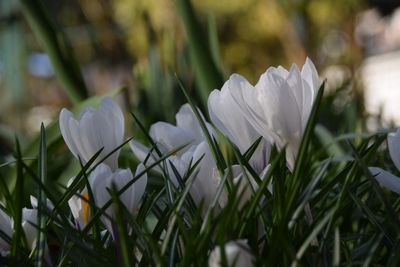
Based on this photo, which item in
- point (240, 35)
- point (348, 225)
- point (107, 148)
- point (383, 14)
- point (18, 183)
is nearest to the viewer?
point (18, 183)

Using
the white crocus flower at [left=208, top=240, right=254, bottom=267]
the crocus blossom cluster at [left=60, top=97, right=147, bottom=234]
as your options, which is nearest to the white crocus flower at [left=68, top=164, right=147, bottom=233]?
the crocus blossom cluster at [left=60, top=97, right=147, bottom=234]

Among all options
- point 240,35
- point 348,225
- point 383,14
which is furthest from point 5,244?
point 240,35

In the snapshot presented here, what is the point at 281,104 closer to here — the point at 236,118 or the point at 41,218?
the point at 236,118

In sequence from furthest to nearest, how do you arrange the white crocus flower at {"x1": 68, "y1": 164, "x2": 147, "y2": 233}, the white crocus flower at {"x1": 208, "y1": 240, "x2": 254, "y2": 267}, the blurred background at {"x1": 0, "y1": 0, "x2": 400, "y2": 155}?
the blurred background at {"x1": 0, "y1": 0, "x2": 400, "y2": 155} < the white crocus flower at {"x1": 68, "y1": 164, "x2": 147, "y2": 233} < the white crocus flower at {"x1": 208, "y1": 240, "x2": 254, "y2": 267}

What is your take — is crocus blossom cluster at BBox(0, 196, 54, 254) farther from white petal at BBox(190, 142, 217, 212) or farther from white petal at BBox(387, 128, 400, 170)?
white petal at BBox(387, 128, 400, 170)

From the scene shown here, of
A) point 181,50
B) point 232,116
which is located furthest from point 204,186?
point 181,50

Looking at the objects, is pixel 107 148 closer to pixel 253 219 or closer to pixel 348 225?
pixel 253 219
